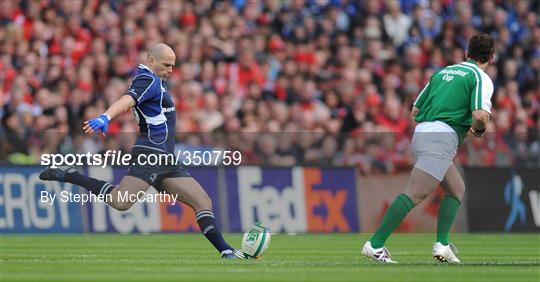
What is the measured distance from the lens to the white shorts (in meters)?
12.8

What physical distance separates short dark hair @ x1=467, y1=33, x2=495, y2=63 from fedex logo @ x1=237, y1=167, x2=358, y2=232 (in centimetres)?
919

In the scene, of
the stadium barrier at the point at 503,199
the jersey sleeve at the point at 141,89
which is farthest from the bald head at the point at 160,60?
the stadium barrier at the point at 503,199

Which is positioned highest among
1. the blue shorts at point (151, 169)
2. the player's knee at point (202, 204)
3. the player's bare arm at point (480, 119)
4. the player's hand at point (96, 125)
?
the player's hand at point (96, 125)

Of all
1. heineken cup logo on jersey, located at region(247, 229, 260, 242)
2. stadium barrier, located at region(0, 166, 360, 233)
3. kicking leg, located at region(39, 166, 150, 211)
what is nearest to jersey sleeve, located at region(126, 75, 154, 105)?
kicking leg, located at region(39, 166, 150, 211)

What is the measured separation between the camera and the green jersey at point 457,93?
1284 centimetres

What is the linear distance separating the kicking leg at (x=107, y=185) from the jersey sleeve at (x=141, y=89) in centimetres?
86

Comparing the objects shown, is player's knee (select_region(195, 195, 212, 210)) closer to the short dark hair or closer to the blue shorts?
the blue shorts

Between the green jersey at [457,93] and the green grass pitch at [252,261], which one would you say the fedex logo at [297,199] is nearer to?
the green grass pitch at [252,261]

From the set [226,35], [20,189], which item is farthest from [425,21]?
[20,189]

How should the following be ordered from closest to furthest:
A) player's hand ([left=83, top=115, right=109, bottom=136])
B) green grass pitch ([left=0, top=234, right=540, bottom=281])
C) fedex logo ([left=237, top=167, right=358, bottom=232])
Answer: green grass pitch ([left=0, top=234, right=540, bottom=281]) < player's hand ([left=83, top=115, right=109, bottom=136]) < fedex logo ([left=237, top=167, right=358, bottom=232])

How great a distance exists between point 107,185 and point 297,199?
8.90 meters

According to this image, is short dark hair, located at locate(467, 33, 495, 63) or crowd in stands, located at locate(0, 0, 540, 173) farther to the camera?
crowd in stands, located at locate(0, 0, 540, 173)

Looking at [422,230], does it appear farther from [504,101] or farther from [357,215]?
[504,101]

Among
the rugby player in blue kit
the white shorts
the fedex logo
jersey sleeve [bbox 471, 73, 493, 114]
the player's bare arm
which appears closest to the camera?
the player's bare arm
